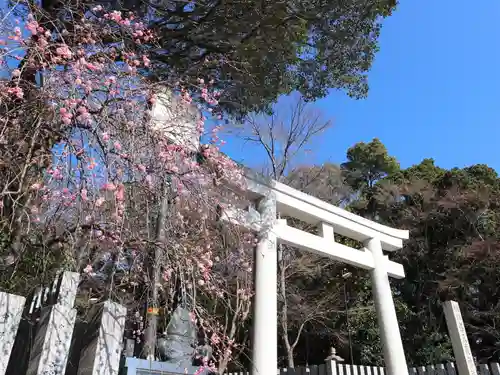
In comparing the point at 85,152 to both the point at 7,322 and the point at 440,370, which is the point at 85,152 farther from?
the point at 440,370

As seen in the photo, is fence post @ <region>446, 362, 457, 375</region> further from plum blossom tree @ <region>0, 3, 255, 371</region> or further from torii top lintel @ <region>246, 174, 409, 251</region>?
plum blossom tree @ <region>0, 3, 255, 371</region>

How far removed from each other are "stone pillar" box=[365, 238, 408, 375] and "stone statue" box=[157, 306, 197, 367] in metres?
Result: 3.13

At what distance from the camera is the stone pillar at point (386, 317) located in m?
4.65

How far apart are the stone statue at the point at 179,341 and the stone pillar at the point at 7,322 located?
0.86m

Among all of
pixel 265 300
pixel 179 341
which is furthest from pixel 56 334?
pixel 265 300

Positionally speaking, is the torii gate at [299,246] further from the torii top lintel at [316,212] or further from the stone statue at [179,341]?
the stone statue at [179,341]

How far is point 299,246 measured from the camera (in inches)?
182

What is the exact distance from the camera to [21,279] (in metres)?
3.44

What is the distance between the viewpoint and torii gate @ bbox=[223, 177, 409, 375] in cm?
378

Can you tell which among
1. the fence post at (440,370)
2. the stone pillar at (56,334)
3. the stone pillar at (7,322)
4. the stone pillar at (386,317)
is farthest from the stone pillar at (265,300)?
the fence post at (440,370)

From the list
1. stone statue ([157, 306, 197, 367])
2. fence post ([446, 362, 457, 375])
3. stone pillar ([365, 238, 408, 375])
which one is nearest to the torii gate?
stone pillar ([365, 238, 408, 375])

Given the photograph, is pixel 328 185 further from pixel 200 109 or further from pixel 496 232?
pixel 200 109

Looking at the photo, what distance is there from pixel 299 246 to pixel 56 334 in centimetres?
307

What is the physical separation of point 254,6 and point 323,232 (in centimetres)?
276
